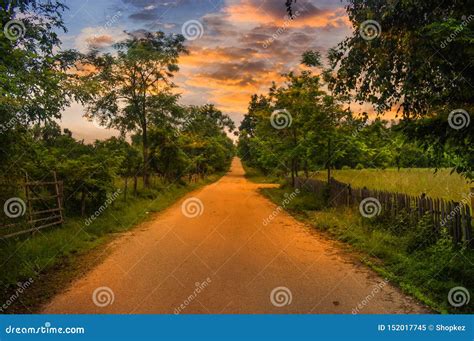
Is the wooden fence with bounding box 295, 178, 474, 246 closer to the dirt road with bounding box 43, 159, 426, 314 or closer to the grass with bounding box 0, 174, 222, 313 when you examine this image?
the dirt road with bounding box 43, 159, 426, 314

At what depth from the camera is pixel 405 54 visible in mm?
7141

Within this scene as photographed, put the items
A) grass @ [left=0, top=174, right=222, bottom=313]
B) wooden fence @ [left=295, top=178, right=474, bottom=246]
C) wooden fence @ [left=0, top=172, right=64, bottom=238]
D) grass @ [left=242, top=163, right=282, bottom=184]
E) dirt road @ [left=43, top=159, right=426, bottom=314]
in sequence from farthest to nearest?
grass @ [left=242, top=163, right=282, bottom=184], wooden fence @ [left=0, top=172, right=64, bottom=238], wooden fence @ [left=295, top=178, right=474, bottom=246], grass @ [left=0, top=174, right=222, bottom=313], dirt road @ [left=43, top=159, right=426, bottom=314]

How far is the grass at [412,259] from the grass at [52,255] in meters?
6.59

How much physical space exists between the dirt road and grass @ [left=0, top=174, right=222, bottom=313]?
44cm

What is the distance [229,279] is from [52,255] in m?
4.69

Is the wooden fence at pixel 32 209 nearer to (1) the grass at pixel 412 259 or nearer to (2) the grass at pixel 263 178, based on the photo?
(1) the grass at pixel 412 259

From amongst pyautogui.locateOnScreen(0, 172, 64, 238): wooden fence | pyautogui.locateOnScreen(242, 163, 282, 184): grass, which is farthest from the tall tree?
pyautogui.locateOnScreen(242, 163, 282, 184): grass

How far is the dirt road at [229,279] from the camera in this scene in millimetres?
5766

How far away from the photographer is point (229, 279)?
7.07 metres

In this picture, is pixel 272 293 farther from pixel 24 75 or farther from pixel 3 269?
pixel 24 75

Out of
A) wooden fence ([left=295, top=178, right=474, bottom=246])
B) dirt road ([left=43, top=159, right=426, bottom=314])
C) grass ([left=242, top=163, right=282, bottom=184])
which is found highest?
wooden fence ([left=295, top=178, right=474, bottom=246])

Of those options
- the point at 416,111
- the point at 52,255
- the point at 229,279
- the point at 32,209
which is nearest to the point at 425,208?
the point at 416,111

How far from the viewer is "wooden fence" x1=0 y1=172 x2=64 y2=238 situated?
31.7 ft

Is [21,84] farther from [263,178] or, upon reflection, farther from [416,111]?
[263,178]
